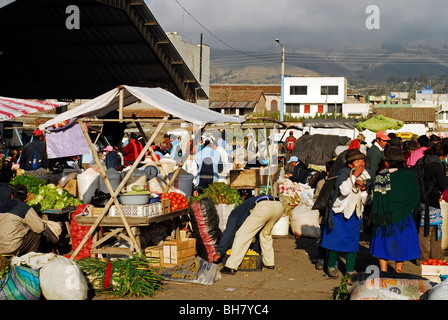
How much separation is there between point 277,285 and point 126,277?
2.03m

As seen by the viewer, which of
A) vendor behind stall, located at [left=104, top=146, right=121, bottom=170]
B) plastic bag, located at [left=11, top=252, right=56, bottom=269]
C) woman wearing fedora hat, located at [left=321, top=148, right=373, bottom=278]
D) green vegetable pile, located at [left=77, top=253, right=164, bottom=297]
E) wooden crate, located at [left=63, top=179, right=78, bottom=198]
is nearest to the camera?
plastic bag, located at [left=11, top=252, right=56, bottom=269]

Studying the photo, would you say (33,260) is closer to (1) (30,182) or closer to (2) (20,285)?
(2) (20,285)

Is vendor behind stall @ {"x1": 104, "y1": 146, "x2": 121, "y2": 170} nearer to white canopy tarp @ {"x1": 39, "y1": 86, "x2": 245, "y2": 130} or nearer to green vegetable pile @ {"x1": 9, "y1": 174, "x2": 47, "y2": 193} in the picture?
green vegetable pile @ {"x1": 9, "y1": 174, "x2": 47, "y2": 193}

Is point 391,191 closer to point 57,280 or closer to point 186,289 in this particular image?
point 186,289

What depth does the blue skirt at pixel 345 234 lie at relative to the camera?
743cm

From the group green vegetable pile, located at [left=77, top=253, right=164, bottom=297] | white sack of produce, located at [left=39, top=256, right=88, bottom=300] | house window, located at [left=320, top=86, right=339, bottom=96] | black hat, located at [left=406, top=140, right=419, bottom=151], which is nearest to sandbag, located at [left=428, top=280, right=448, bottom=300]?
green vegetable pile, located at [left=77, top=253, right=164, bottom=297]

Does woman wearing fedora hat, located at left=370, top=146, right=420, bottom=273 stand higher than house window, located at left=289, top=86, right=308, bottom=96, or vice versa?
house window, located at left=289, top=86, right=308, bottom=96

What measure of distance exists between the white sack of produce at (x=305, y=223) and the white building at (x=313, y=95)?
77872mm

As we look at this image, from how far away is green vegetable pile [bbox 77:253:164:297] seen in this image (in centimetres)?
676

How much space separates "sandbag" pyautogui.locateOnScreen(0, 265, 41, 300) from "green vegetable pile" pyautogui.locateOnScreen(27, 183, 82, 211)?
3546mm

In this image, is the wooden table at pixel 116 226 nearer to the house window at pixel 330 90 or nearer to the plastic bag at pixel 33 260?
the plastic bag at pixel 33 260

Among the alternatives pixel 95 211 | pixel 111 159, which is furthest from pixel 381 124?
pixel 95 211

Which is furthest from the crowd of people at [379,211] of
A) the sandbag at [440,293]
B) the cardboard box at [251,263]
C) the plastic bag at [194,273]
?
the sandbag at [440,293]

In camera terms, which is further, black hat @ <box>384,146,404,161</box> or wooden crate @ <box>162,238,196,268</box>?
wooden crate @ <box>162,238,196,268</box>
